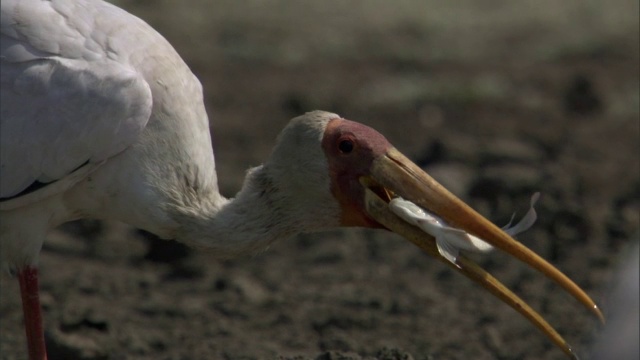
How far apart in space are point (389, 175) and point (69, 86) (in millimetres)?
1584

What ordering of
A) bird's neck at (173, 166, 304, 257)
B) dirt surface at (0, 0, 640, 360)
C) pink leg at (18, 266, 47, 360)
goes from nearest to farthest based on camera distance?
bird's neck at (173, 166, 304, 257) < pink leg at (18, 266, 47, 360) < dirt surface at (0, 0, 640, 360)

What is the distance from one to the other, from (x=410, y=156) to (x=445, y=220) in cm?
549

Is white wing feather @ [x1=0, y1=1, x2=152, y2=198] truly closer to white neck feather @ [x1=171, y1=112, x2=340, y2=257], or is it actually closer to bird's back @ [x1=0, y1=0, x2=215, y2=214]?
bird's back @ [x1=0, y1=0, x2=215, y2=214]

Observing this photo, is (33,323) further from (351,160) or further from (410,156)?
(410,156)

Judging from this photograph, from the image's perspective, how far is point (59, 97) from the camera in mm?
6660

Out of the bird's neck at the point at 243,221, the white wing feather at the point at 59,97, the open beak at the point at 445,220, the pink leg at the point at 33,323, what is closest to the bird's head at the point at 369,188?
the open beak at the point at 445,220

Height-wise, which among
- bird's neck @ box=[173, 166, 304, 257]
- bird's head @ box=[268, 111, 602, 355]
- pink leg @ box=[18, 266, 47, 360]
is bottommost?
pink leg @ box=[18, 266, 47, 360]

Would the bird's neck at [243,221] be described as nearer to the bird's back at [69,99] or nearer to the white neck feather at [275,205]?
the white neck feather at [275,205]

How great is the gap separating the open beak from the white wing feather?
119cm

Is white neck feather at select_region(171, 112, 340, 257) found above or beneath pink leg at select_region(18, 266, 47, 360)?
above

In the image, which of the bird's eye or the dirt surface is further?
the dirt surface

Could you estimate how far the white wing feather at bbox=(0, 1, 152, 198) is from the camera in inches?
→ 261

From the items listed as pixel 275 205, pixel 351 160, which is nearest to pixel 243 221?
pixel 275 205

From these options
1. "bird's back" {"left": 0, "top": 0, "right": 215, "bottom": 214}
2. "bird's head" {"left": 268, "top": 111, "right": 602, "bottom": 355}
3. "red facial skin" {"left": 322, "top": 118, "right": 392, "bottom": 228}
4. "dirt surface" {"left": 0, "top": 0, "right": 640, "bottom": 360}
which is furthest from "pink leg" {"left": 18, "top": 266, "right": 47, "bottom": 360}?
"red facial skin" {"left": 322, "top": 118, "right": 392, "bottom": 228}
